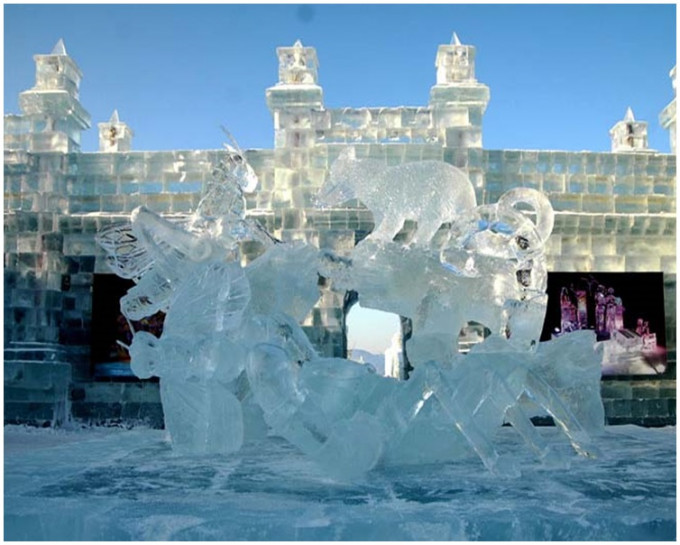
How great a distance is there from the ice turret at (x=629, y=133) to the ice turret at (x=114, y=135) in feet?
29.6

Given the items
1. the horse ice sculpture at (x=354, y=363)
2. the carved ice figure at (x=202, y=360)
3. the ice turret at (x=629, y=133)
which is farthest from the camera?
the ice turret at (x=629, y=133)

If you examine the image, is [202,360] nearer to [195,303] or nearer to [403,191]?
[195,303]

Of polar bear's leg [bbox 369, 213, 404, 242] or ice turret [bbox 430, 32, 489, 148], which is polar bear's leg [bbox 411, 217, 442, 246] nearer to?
polar bear's leg [bbox 369, 213, 404, 242]

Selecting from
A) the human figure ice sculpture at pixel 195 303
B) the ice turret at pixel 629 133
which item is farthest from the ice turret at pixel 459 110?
the human figure ice sculpture at pixel 195 303

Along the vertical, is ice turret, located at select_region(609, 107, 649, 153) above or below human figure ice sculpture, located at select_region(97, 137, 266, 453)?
above

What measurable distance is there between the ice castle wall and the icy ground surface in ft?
17.2

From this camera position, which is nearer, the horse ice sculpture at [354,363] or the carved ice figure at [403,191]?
the horse ice sculpture at [354,363]

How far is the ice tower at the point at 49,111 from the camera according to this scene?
10484 millimetres

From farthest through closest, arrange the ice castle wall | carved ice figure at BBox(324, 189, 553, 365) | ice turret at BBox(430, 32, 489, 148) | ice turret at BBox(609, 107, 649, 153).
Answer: ice turret at BBox(609, 107, 649, 153) → ice turret at BBox(430, 32, 489, 148) → the ice castle wall → carved ice figure at BBox(324, 189, 553, 365)

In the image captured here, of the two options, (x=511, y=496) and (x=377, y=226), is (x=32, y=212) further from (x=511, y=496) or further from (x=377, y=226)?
(x=511, y=496)

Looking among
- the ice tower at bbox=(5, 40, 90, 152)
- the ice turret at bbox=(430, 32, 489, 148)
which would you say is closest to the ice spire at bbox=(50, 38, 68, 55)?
the ice tower at bbox=(5, 40, 90, 152)

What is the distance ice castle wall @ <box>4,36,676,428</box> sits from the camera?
32.4 feet

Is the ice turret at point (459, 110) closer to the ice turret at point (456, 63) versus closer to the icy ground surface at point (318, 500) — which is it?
the ice turret at point (456, 63)

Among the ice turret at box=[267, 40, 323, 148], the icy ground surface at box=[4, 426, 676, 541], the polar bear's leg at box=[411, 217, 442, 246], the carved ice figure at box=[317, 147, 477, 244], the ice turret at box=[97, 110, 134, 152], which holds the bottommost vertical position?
the icy ground surface at box=[4, 426, 676, 541]
